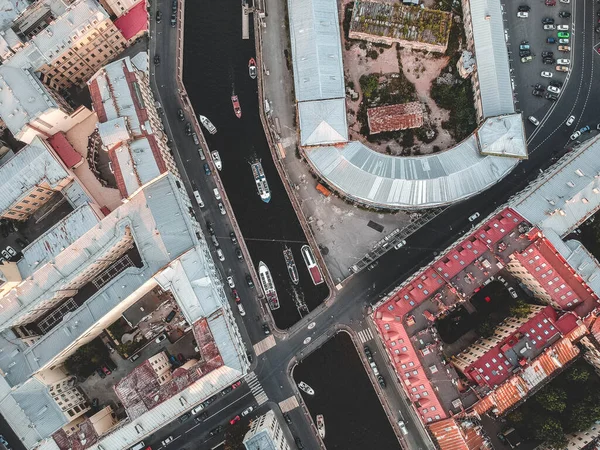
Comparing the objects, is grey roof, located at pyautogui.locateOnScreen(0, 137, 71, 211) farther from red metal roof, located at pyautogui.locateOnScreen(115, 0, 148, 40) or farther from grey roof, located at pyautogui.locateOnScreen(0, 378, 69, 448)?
grey roof, located at pyautogui.locateOnScreen(0, 378, 69, 448)

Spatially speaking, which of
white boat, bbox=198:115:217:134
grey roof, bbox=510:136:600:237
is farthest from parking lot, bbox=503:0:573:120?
white boat, bbox=198:115:217:134

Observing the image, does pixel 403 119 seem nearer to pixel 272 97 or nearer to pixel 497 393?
pixel 272 97

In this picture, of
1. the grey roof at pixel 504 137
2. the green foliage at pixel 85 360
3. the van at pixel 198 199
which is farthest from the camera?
the van at pixel 198 199

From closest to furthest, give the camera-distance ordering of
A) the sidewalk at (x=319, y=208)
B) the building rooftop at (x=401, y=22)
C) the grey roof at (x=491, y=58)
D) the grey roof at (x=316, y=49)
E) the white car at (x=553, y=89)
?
the grey roof at (x=491, y=58) < the grey roof at (x=316, y=49) < the sidewalk at (x=319, y=208) < the building rooftop at (x=401, y=22) < the white car at (x=553, y=89)

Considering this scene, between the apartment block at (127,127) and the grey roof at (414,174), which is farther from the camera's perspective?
the grey roof at (414,174)

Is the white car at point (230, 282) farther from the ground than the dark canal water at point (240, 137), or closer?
closer

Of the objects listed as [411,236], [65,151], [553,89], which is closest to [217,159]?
[65,151]

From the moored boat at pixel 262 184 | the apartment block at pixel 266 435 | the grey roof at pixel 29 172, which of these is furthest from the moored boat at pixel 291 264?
the grey roof at pixel 29 172

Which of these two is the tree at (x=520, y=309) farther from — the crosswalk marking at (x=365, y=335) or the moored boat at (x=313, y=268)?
the moored boat at (x=313, y=268)
